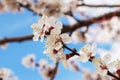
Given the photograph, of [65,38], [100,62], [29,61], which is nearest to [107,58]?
[100,62]

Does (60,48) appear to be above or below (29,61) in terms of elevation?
below

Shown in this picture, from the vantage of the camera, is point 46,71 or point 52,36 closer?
point 52,36

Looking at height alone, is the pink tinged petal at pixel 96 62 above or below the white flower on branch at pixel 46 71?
below

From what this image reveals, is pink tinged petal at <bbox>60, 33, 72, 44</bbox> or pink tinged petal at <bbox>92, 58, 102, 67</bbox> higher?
pink tinged petal at <bbox>60, 33, 72, 44</bbox>

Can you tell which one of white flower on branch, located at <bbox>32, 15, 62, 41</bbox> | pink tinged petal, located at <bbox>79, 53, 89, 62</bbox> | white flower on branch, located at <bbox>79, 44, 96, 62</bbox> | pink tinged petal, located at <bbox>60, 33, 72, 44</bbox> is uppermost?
white flower on branch, located at <bbox>32, 15, 62, 41</bbox>

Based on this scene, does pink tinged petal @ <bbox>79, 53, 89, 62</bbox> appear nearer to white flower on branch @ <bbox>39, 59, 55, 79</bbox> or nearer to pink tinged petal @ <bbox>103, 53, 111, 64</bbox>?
pink tinged petal @ <bbox>103, 53, 111, 64</bbox>

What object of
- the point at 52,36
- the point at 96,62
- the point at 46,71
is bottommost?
the point at 96,62

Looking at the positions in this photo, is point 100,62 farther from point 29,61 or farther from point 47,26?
point 29,61

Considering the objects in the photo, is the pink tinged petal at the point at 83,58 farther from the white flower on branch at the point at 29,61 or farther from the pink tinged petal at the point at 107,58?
the white flower on branch at the point at 29,61

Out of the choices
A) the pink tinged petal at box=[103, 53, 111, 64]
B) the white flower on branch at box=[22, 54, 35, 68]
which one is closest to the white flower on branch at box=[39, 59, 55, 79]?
the white flower on branch at box=[22, 54, 35, 68]

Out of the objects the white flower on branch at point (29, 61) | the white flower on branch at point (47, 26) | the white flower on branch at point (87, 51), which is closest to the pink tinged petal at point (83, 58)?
the white flower on branch at point (87, 51)

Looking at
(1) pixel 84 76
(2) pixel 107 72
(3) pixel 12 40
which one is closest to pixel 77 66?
(1) pixel 84 76
